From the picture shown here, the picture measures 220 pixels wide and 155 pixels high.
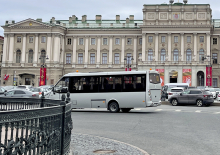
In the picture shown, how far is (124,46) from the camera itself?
243 feet

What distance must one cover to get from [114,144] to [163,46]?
63547mm

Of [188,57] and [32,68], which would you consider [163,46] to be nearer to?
[188,57]

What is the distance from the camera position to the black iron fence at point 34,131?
12.3 ft

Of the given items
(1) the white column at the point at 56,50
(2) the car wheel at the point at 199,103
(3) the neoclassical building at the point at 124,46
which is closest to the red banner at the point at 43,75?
(3) the neoclassical building at the point at 124,46

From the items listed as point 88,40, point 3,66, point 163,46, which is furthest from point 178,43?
point 3,66

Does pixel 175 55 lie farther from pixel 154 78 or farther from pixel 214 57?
pixel 154 78

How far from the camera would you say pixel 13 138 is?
397 cm

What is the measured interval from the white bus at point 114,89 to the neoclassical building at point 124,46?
145 ft

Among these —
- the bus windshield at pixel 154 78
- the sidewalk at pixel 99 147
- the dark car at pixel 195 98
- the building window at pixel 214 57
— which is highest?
the building window at pixel 214 57

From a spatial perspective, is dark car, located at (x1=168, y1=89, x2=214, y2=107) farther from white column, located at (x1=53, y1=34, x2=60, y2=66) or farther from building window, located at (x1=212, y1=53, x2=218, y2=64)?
white column, located at (x1=53, y1=34, x2=60, y2=66)

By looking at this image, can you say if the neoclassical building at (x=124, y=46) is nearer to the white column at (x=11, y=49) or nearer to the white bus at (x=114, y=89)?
the white column at (x=11, y=49)

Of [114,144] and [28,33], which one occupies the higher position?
[28,33]

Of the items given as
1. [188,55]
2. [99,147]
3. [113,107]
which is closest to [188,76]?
[188,55]

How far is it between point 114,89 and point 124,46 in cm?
5253
